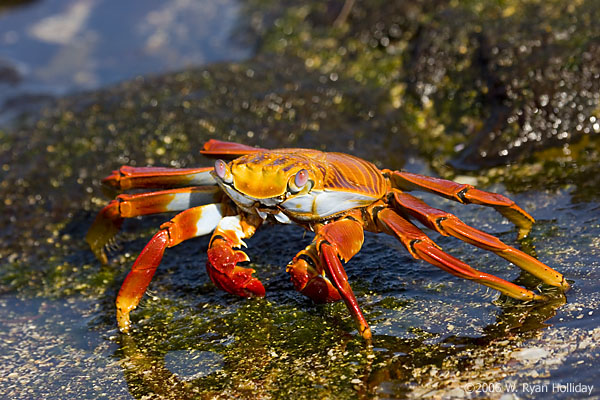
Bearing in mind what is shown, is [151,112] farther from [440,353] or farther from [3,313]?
[440,353]

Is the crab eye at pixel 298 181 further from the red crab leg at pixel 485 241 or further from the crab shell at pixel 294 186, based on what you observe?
the red crab leg at pixel 485 241

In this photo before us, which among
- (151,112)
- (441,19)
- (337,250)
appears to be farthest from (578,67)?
(151,112)

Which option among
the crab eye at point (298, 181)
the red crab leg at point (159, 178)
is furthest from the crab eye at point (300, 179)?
the red crab leg at point (159, 178)

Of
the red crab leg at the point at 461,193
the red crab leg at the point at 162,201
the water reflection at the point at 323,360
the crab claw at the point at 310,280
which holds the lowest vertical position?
the water reflection at the point at 323,360

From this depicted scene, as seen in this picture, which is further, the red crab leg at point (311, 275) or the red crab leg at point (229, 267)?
the red crab leg at point (229, 267)

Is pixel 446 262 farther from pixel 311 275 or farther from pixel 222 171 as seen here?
pixel 222 171

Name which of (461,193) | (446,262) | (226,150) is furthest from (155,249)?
(461,193)

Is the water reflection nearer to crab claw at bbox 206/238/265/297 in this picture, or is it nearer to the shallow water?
the shallow water
